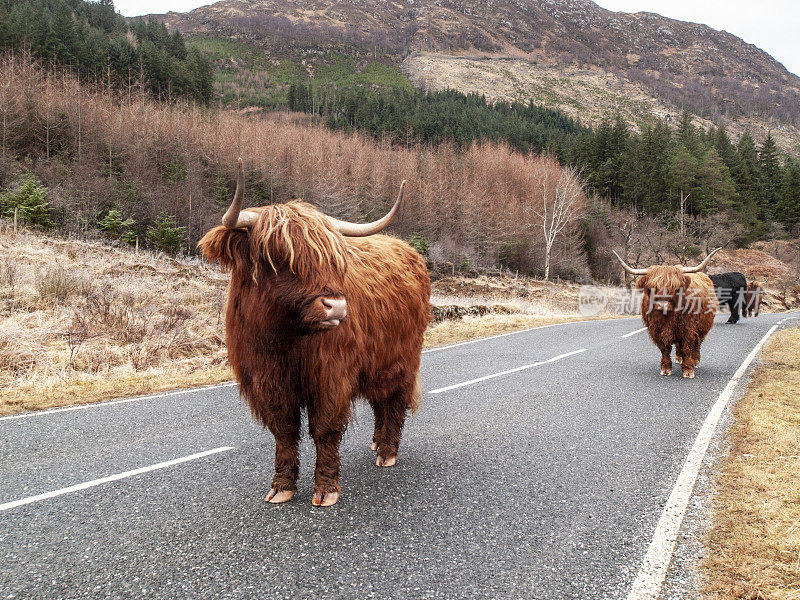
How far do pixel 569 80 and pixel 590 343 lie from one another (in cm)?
13931

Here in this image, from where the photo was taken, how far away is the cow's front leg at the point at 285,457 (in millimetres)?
3064

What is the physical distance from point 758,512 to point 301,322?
295 cm

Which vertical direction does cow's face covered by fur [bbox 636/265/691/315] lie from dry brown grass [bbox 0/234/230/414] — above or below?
above

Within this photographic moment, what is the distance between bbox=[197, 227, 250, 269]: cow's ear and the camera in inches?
109

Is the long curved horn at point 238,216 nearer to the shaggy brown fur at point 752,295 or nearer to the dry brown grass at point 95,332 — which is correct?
the dry brown grass at point 95,332

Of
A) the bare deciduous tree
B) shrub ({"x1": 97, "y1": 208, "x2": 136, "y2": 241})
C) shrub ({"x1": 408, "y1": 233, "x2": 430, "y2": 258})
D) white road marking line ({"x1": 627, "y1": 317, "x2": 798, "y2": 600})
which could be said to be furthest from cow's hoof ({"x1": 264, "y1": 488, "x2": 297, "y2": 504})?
the bare deciduous tree

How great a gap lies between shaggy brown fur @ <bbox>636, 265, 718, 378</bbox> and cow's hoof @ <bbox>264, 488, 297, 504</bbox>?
668cm

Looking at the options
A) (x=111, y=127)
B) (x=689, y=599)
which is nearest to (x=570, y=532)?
(x=689, y=599)

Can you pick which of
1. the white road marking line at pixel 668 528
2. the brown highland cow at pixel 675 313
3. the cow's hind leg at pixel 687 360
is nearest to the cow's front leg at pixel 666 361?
the brown highland cow at pixel 675 313

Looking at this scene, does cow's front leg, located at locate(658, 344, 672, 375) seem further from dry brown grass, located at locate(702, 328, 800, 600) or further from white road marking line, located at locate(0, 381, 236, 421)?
white road marking line, located at locate(0, 381, 236, 421)

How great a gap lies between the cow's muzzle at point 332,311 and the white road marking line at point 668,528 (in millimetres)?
1888

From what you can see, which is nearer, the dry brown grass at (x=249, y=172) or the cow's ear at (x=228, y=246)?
the cow's ear at (x=228, y=246)

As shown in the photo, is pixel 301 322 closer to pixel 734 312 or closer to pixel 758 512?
pixel 758 512

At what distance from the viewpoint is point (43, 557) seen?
98.2 inches
